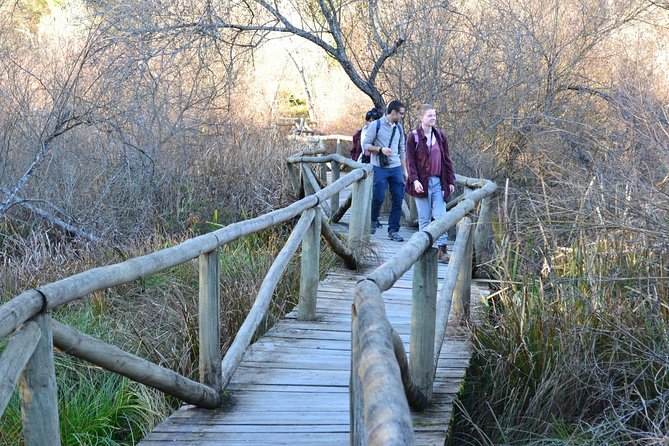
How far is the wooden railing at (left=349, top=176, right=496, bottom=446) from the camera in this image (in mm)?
1686

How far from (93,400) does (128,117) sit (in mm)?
5808

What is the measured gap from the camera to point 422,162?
7844 millimetres

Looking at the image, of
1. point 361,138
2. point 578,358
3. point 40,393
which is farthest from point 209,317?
point 361,138

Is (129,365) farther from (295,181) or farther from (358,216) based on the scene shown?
(295,181)

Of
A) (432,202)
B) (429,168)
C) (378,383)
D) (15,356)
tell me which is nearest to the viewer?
(378,383)

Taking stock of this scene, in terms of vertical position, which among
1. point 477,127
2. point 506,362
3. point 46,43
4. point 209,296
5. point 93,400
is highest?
point 46,43

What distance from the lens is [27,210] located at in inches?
404

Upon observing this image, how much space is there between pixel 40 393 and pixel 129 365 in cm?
59

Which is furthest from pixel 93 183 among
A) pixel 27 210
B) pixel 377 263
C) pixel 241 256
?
pixel 377 263

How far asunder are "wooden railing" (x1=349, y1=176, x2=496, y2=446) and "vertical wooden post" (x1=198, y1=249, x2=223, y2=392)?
0.96 m

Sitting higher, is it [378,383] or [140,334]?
[378,383]

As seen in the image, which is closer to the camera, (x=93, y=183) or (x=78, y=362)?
(x=78, y=362)

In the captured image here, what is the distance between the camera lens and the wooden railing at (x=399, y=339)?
1686mm

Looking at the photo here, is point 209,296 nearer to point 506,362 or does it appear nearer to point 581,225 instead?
point 506,362
